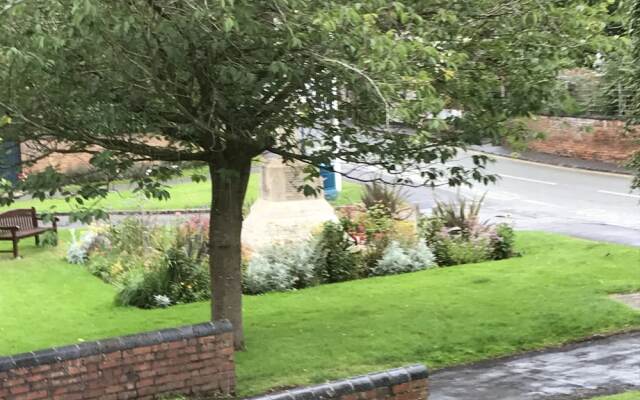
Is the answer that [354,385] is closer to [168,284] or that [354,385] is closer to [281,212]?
[168,284]

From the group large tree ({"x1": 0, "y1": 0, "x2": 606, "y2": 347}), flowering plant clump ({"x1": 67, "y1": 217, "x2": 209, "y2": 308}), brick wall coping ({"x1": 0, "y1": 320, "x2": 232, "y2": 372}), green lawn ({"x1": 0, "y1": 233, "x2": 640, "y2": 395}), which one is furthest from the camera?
flowering plant clump ({"x1": 67, "y1": 217, "x2": 209, "y2": 308})

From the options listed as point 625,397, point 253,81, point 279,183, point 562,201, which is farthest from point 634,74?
point 562,201

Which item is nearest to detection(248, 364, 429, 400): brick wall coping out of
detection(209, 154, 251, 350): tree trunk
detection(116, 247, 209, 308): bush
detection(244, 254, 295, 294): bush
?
detection(209, 154, 251, 350): tree trunk

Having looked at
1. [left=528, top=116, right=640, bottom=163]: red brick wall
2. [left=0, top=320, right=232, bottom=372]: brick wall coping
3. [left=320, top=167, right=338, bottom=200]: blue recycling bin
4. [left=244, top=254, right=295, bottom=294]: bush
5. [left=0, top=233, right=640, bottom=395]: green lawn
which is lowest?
[left=0, top=233, right=640, bottom=395]: green lawn

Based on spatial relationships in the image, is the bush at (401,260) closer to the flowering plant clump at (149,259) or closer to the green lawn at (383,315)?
the green lawn at (383,315)

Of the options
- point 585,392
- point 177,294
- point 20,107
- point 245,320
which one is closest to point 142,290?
point 177,294

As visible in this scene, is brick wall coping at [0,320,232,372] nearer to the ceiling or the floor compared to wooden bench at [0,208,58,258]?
nearer to the floor

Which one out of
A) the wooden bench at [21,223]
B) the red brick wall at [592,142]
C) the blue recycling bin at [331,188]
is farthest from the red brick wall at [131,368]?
the red brick wall at [592,142]

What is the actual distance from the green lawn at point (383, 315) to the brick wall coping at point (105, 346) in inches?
33.0

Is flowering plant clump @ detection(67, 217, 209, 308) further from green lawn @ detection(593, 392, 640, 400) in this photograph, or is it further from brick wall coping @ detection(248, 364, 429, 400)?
brick wall coping @ detection(248, 364, 429, 400)

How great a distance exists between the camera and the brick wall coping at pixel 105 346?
22.7 feet

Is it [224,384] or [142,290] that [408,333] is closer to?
[224,384]

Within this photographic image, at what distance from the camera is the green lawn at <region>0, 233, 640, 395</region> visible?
922 cm

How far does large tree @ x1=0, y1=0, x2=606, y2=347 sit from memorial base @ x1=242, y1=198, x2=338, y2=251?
16.3ft
